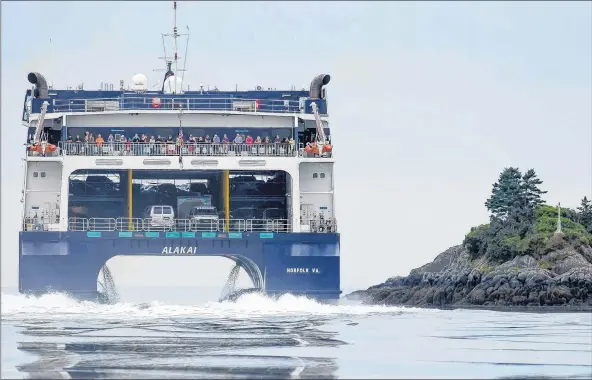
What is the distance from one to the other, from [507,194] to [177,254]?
2475 centimetres

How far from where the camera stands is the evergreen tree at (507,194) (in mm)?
68875

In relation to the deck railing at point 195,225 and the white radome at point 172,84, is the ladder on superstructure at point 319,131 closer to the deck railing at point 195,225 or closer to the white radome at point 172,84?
the deck railing at point 195,225

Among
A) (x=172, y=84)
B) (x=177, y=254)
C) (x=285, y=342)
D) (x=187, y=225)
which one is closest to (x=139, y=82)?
(x=172, y=84)

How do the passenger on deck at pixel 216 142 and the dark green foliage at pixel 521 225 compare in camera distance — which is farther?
the dark green foliage at pixel 521 225

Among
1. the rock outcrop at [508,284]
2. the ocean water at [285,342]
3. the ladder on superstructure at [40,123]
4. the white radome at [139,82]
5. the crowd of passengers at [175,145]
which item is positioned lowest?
the ocean water at [285,342]

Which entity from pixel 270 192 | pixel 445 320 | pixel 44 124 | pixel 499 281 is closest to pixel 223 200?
pixel 270 192

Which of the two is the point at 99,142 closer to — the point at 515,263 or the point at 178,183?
the point at 178,183

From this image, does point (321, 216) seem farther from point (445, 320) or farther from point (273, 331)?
point (273, 331)

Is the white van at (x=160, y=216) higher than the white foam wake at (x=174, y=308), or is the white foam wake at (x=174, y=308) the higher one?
the white van at (x=160, y=216)

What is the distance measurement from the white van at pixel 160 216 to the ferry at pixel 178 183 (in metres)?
0.06

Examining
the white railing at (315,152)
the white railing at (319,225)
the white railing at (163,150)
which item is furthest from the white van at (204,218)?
the white railing at (315,152)

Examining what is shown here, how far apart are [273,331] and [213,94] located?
2159 cm

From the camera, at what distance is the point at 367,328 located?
124 ft

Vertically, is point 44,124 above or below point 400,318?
above
